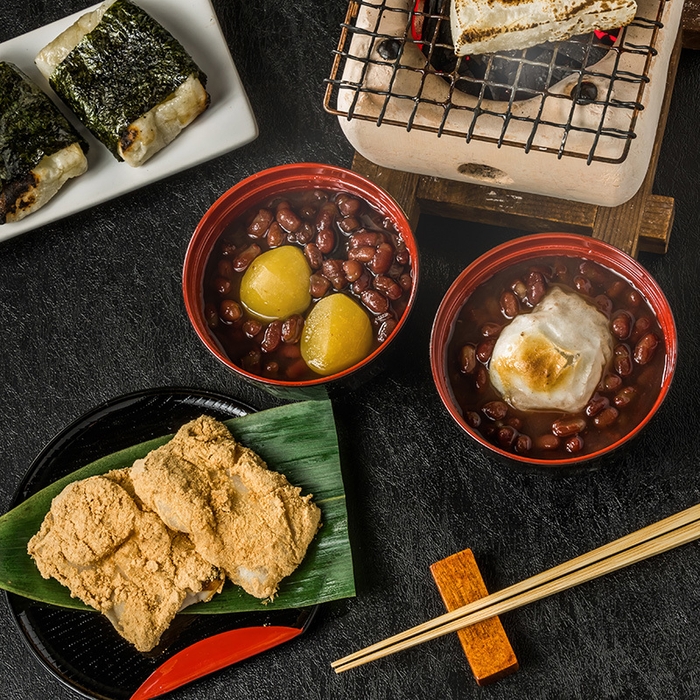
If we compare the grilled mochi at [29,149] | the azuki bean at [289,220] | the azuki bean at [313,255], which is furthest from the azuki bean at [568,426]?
the grilled mochi at [29,149]

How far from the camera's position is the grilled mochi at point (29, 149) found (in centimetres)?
313

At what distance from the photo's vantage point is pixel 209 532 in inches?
113

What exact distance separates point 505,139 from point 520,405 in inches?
31.4

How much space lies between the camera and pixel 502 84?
237cm

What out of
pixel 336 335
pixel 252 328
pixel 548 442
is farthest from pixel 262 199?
pixel 548 442

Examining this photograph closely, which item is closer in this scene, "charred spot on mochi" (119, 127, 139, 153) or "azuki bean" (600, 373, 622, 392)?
"azuki bean" (600, 373, 622, 392)

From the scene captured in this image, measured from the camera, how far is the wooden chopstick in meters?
2.74

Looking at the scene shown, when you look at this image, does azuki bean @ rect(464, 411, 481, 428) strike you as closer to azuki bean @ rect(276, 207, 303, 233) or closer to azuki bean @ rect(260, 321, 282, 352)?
azuki bean @ rect(260, 321, 282, 352)

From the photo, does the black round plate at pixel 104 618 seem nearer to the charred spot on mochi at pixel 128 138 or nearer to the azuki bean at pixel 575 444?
the charred spot on mochi at pixel 128 138

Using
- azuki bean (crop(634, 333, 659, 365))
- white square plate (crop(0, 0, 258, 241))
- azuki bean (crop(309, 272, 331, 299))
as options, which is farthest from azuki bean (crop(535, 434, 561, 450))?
white square plate (crop(0, 0, 258, 241))

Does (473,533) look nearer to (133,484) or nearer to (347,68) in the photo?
(133,484)

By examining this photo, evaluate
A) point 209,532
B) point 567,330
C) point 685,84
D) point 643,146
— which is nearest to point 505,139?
point 643,146

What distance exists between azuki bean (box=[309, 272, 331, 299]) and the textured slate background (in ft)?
1.51

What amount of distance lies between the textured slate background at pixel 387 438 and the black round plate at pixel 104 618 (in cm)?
14
